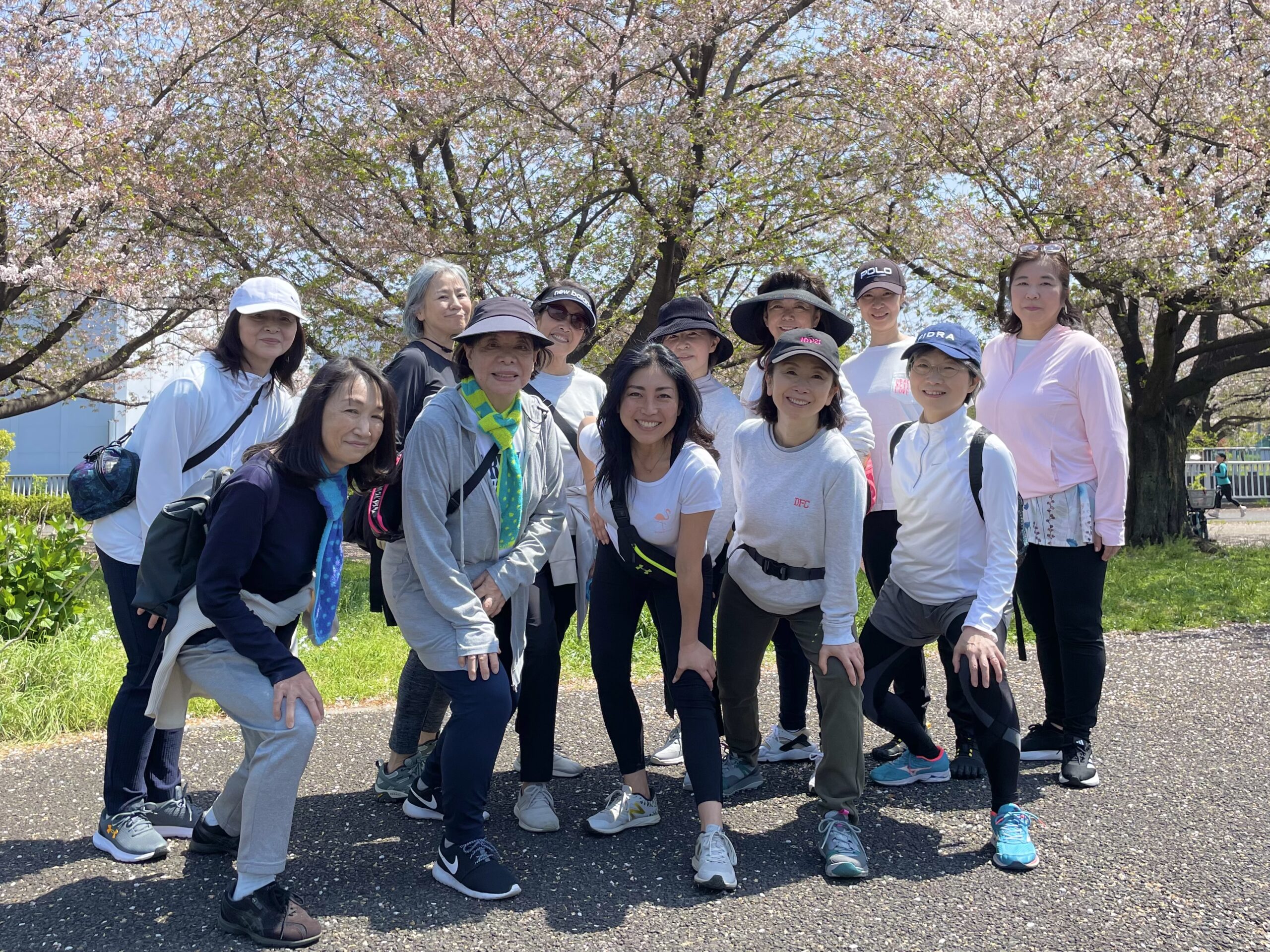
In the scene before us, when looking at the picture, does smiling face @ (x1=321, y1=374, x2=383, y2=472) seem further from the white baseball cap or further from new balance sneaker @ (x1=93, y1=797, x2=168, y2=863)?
new balance sneaker @ (x1=93, y1=797, x2=168, y2=863)

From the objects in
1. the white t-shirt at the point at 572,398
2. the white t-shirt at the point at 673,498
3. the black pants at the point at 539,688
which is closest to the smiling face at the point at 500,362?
the white t-shirt at the point at 673,498

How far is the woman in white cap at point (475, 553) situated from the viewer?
2957mm

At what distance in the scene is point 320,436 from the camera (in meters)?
2.85

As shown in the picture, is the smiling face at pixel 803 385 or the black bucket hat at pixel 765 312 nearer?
the smiling face at pixel 803 385

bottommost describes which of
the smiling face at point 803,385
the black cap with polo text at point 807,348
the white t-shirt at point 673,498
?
the white t-shirt at point 673,498

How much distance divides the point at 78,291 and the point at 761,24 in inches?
334

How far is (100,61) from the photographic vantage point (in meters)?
11.4

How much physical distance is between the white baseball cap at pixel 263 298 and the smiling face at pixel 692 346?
56.3 inches

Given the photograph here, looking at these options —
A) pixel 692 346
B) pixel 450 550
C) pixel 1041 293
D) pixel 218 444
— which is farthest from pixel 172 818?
pixel 1041 293

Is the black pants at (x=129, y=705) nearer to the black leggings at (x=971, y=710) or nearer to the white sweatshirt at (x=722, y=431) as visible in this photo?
the white sweatshirt at (x=722, y=431)

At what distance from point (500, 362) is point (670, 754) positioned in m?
2.07

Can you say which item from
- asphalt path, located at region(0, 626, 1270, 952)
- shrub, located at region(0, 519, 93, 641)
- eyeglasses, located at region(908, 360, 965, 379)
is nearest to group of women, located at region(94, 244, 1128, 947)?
eyeglasses, located at region(908, 360, 965, 379)

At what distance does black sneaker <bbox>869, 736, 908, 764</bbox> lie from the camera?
4.12 m

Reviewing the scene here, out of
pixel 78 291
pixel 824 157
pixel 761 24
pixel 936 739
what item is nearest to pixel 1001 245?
pixel 824 157
